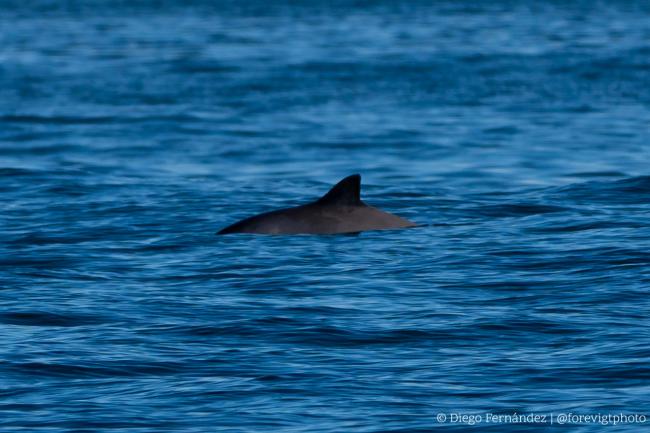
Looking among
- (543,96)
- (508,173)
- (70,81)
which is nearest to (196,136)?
(508,173)

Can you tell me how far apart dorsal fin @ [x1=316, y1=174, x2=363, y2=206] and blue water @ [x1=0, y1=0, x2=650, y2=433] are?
0.44 meters

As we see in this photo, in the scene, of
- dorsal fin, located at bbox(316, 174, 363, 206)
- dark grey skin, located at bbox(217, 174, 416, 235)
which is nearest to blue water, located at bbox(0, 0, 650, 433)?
dark grey skin, located at bbox(217, 174, 416, 235)

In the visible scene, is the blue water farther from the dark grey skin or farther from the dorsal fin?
the dorsal fin

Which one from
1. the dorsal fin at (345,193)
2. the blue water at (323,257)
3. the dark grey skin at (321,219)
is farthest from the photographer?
the dark grey skin at (321,219)

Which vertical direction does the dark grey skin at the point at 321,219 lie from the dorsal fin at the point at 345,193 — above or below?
below

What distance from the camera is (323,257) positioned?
53.1 ft

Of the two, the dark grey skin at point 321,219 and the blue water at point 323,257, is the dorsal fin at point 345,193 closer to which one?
the dark grey skin at point 321,219

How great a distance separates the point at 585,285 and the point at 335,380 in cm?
411

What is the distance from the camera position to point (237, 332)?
41.5 ft

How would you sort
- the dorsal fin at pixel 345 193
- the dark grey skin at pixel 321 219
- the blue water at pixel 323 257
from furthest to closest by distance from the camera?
the dark grey skin at pixel 321 219 < the dorsal fin at pixel 345 193 < the blue water at pixel 323 257

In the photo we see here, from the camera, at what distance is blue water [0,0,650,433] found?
10.9 metres

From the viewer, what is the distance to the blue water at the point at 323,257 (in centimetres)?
1087

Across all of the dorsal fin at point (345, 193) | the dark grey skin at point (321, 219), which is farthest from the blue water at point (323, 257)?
the dorsal fin at point (345, 193)

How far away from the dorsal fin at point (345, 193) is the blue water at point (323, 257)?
444mm
